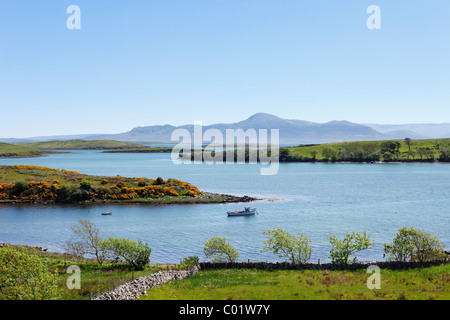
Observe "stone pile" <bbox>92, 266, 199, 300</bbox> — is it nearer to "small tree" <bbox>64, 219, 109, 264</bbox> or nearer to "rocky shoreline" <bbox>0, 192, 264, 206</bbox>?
"small tree" <bbox>64, 219, 109, 264</bbox>

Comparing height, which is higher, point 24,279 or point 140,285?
point 24,279

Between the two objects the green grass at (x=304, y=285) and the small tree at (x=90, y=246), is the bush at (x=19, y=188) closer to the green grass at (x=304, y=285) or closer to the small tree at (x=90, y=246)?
the small tree at (x=90, y=246)

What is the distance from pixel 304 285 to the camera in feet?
117

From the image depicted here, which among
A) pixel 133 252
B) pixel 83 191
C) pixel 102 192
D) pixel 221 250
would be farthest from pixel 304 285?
pixel 83 191

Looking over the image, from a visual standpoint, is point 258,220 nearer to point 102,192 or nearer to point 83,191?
point 102,192

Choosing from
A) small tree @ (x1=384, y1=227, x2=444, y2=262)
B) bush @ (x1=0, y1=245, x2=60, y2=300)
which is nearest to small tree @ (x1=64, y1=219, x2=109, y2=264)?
bush @ (x1=0, y1=245, x2=60, y2=300)

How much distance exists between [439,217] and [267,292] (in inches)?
2502

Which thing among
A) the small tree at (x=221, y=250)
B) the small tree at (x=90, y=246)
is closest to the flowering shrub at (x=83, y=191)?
the small tree at (x=90, y=246)

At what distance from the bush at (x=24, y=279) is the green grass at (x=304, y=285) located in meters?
8.95

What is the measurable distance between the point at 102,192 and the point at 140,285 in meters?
80.2

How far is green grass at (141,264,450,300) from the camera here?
105 ft

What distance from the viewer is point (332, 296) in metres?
31.7

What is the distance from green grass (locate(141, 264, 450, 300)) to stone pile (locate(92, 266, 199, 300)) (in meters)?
0.96
